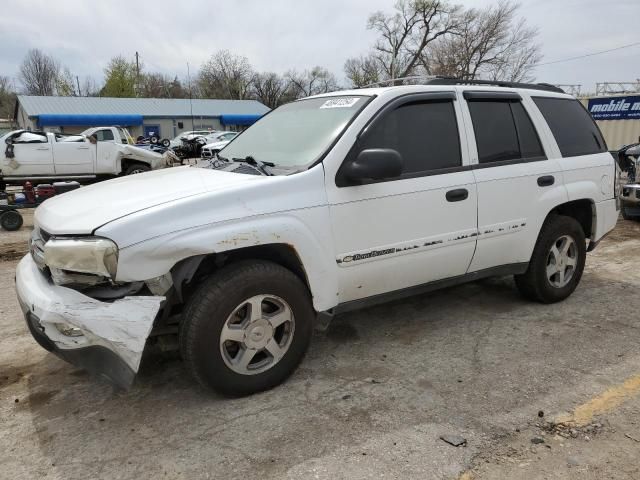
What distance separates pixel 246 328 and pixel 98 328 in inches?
31.3

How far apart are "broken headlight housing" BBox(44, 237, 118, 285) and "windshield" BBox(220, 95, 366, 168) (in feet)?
4.03

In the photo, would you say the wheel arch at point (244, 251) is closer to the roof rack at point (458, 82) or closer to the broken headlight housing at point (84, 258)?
the broken headlight housing at point (84, 258)

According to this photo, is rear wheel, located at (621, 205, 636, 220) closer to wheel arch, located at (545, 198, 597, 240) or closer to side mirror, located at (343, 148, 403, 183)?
wheel arch, located at (545, 198, 597, 240)

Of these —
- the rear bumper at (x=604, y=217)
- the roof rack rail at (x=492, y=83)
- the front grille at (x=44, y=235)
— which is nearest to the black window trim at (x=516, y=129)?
the roof rack rail at (x=492, y=83)

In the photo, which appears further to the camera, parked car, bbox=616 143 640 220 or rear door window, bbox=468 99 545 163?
parked car, bbox=616 143 640 220

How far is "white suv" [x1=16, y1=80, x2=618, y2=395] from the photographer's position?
8.39ft

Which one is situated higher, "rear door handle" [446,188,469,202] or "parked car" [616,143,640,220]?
"rear door handle" [446,188,469,202]

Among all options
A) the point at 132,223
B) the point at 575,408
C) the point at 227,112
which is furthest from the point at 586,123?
the point at 227,112

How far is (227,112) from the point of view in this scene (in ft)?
156

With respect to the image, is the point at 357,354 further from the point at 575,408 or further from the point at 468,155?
the point at 468,155

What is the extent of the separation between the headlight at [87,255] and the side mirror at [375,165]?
1435mm

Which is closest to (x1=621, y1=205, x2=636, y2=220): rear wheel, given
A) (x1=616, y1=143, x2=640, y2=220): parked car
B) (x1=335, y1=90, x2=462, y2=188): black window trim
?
(x1=616, y1=143, x2=640, y2=220): parked car

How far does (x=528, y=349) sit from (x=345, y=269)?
1590 mm

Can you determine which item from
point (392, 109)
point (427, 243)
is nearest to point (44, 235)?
point (392, 109)
